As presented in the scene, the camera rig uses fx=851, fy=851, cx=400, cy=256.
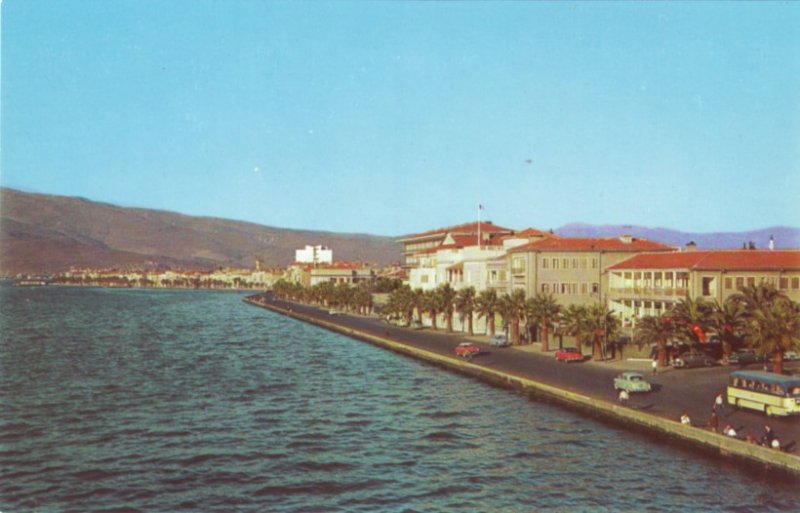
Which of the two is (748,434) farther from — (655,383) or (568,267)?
(568,267)

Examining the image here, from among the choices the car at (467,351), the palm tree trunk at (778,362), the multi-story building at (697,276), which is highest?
the multi-story building at (697,276)

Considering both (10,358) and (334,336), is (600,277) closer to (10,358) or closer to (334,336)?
(334,336)

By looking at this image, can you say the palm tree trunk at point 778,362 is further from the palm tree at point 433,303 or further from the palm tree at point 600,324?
the palm tree at point 433,303

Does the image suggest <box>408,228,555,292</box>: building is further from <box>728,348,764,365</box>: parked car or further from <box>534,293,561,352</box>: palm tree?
<box>728,348,764,365</box>: parked car

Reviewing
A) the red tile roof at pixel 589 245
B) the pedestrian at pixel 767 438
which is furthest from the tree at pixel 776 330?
the red tile roof at pixel 589 245

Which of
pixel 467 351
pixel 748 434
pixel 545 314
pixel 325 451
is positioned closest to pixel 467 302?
pixel 545 314

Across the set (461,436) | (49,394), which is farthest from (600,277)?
(49,394)

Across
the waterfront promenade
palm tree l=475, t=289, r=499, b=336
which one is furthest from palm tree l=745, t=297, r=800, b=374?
palm tree l=475, t=289, r=499, b=336
